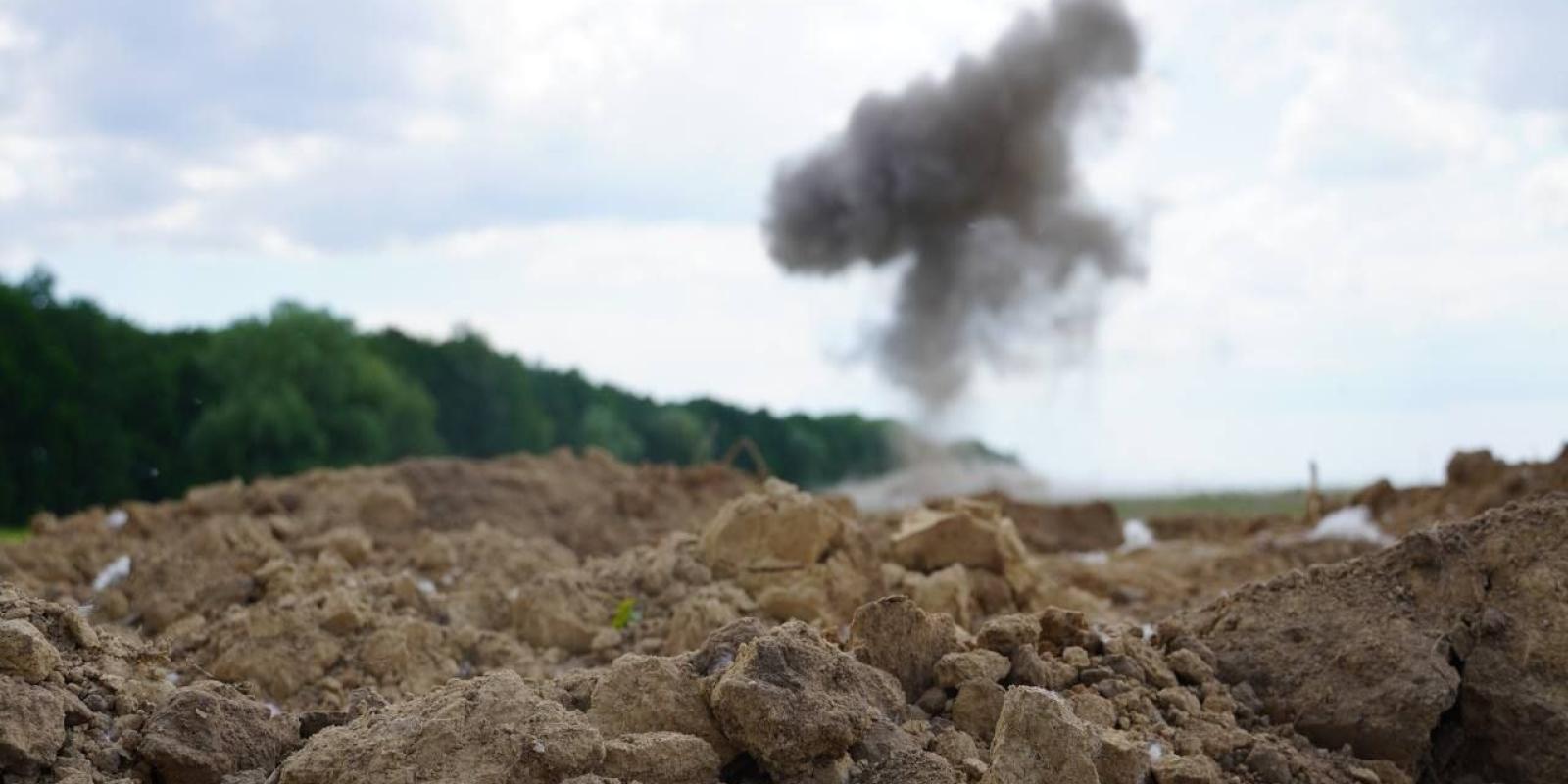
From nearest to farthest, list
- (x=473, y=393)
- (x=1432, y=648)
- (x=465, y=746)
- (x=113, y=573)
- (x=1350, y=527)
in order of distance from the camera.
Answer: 1. (x=465, y=746)
2. (x=1432, y=648)
3. (x=113, y=573)
4. (x=1350, y=527)
5. (x=473, y=393)

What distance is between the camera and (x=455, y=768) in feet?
12.4

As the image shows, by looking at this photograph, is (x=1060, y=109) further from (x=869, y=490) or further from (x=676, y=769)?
(x=676, y=769)

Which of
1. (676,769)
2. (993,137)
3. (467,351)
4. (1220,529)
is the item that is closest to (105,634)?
(676,769)

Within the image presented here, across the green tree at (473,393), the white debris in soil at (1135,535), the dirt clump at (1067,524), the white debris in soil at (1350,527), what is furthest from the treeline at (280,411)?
the white debris in soil at (1350,527)

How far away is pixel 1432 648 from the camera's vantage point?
5387 mm

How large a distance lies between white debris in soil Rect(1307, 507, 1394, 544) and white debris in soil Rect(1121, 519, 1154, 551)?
2.38 m

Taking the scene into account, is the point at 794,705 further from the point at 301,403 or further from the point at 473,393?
the point at 473,393

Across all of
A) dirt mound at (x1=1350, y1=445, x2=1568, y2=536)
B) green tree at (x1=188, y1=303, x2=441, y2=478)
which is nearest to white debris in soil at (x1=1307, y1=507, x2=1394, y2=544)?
dirt mound at (x1=1350, y1=445, x2=1568, y2=536)

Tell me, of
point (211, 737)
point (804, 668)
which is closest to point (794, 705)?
point (804, 668)

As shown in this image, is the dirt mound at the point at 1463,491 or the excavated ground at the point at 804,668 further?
the dirt mound at the point at 1463,491

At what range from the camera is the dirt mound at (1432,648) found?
5.19 metres

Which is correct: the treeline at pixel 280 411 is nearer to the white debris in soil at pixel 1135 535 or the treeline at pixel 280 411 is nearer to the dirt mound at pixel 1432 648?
the white debris in soil at pixel 1135 535

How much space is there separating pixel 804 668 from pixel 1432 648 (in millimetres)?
2765

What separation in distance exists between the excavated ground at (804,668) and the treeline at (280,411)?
43.8ft
